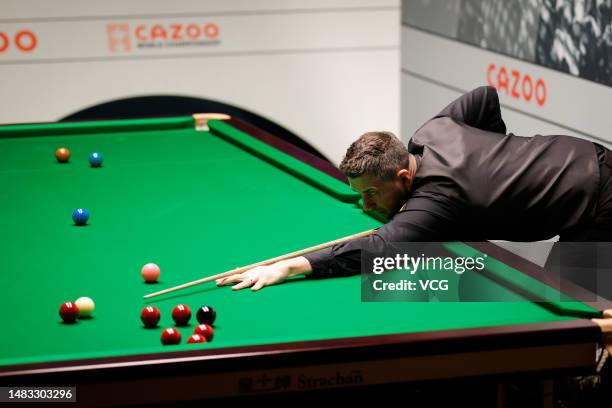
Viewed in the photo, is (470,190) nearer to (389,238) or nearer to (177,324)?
(389,238)

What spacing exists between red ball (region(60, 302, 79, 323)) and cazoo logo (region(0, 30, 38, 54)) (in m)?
4.24

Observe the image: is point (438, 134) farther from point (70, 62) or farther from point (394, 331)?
point (70, 62)

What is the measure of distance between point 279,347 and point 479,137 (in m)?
1.23

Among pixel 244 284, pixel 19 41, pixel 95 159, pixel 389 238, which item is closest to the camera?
pixel 244 284

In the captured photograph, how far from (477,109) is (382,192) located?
2.45 ft

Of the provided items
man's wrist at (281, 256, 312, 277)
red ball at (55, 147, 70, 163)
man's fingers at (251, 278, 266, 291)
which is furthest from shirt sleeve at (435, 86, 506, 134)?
red ball at (55, 147, 70, 163)

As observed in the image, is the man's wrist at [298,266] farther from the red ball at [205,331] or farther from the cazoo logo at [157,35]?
the cazoo logo at [157,35]

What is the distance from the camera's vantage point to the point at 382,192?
2955 millimetres

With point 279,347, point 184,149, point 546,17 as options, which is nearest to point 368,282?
point 279,347

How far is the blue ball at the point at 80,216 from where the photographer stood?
3.36 m

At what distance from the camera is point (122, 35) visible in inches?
251

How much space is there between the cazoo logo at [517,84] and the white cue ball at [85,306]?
327cm

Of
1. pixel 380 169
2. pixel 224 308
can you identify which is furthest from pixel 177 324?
pixel 380 169

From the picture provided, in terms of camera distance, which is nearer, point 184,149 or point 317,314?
point 317,314
